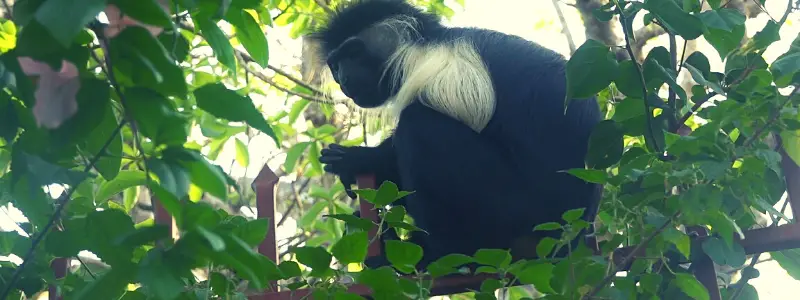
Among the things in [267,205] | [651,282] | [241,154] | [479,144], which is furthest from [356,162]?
[651,282]

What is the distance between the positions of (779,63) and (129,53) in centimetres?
130

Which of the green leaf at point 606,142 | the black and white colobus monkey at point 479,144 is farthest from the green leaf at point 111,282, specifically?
the black and white colobus monkey at point 479,144

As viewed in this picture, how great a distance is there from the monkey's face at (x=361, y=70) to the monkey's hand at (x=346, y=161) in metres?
0.29

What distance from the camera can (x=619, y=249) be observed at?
1945 millimetres

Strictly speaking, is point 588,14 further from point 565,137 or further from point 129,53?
point 129,53

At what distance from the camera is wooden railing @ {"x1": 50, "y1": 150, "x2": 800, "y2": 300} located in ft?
6.04

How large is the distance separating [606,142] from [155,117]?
113cm

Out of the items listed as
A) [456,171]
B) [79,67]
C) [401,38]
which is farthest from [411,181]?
[79,67]

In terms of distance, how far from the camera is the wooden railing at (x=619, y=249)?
1840mm

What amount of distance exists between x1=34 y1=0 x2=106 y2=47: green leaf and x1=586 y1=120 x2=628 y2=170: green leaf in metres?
1.22

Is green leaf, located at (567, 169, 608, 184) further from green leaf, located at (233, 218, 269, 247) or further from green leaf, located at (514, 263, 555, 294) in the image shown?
green leaf, located at (233, 218, 269, 247)

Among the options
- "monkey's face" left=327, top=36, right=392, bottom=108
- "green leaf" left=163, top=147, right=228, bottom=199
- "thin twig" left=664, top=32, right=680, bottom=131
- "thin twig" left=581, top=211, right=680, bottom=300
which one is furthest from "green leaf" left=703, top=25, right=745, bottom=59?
"monkey's face" left=327, top=36, right=392, bottom=108

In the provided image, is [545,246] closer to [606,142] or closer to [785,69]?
[606,142]

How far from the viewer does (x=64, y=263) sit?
1.95 metres
